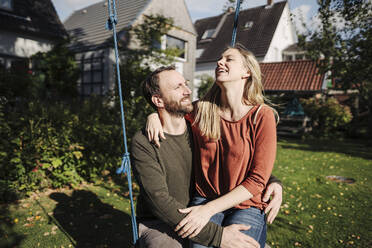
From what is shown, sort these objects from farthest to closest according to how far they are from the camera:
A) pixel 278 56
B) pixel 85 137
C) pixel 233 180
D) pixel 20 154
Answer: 1. pixel 278 56
2. pixel 85 137
3. pixel 20 154
4. pixel 233 180

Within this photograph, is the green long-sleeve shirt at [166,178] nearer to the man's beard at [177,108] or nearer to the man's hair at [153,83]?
the man's beard at [177,108]

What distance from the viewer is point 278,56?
23.5 metres

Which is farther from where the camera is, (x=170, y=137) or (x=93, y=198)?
(x=93, y=198)

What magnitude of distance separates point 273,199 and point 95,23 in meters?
15.2

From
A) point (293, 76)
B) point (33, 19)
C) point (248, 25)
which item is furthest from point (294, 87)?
point (33, 19)

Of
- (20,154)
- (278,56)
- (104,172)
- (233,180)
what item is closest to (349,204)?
(233,180)

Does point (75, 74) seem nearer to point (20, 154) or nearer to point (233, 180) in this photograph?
point (20, 154)

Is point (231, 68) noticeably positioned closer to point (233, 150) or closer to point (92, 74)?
point (233, 150)

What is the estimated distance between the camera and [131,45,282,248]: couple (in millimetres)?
1999

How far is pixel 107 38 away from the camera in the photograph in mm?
13359

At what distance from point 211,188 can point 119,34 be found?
11.7m

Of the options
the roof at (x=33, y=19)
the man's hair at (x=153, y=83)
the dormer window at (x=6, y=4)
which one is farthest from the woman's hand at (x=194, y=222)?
the dormer window at (x=6, y=4)

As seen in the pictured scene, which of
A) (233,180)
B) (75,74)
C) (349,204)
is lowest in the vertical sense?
(349,204)

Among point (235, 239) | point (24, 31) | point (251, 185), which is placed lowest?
point (235, 239)
